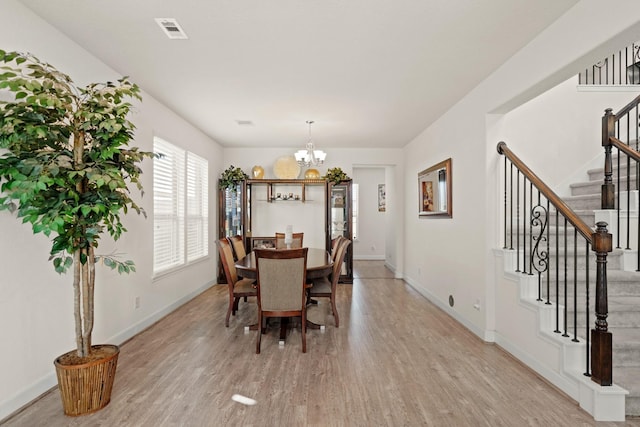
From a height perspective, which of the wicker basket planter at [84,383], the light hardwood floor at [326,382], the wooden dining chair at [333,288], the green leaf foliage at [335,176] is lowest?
the light hardwood floor at [326,382]

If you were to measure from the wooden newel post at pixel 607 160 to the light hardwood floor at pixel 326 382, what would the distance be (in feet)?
5.51

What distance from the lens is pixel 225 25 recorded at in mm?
2549

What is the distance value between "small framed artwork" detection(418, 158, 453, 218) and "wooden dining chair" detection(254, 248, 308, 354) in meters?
2.37

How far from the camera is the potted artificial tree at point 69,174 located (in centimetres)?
193

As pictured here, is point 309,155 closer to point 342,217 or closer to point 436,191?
point 436,191

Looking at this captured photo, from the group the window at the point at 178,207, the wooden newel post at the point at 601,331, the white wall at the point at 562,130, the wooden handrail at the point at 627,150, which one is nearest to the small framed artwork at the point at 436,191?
the white wall at the point at 562,130

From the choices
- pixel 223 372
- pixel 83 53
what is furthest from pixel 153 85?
pixel 223 372

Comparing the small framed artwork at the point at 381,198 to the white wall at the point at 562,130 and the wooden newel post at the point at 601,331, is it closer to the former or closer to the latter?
the white wall at the point at 562,130

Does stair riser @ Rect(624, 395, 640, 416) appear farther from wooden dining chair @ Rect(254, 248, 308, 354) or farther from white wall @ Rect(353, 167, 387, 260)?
white wall @ Rect(353, 167, 387, 260)

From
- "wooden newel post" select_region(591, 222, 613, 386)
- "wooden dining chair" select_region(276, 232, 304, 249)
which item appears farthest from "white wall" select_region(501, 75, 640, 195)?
"wooden dining chair" select_region(276, 232, 304, 249)

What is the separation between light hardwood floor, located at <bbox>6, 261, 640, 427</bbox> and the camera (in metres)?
2.23

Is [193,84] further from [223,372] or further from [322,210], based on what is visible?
[322,210]

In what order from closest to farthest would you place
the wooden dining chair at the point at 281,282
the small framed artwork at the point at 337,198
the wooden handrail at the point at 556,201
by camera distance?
1. the wooden handrail at the point at 556,201
2. the wooden dining chair at the point at 281,282
3. the small framed artwork at the point at 337,198

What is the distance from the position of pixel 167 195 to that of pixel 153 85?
144 cm
